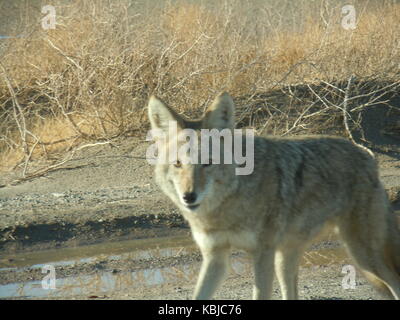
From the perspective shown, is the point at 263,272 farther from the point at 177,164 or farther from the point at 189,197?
the point at 177,164

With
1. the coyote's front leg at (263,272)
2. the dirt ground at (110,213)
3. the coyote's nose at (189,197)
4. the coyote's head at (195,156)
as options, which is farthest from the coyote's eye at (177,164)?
the dirt ground at (110,213)

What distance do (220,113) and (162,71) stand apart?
6544mm

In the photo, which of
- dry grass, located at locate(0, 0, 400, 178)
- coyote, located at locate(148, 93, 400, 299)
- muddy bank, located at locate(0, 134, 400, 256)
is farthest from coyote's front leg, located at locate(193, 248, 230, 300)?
dry grass, located at locate(0, 0, 400, 178)

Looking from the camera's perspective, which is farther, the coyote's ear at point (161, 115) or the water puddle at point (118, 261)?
the water puddle at point (118, 261)

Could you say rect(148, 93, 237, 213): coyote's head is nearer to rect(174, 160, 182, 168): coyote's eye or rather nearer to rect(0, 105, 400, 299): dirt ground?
rect(174, 160, 182, 168): coyote's eye

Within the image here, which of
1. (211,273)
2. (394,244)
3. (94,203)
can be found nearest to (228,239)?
(211,273)

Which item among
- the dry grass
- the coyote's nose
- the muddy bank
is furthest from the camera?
the dry grass

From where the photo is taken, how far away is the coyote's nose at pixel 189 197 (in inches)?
179

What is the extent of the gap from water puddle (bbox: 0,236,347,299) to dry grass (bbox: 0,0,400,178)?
9.94 ft

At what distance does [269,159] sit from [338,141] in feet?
2.79

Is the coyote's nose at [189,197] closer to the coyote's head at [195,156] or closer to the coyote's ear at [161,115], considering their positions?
the coyote's head at [195,156]

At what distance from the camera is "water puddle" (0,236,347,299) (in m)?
6.55

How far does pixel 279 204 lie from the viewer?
16.0 ft
